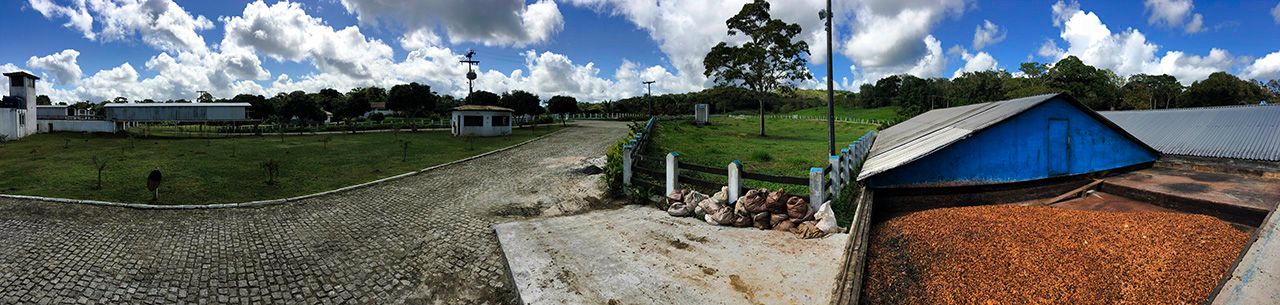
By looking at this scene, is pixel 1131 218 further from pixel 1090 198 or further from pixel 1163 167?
pixel 1163 167

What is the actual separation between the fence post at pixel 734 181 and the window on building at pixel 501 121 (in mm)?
27309

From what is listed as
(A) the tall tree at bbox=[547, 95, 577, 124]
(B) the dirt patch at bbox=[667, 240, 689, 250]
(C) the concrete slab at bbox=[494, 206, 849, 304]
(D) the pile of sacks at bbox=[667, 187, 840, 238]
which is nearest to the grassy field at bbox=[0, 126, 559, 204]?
(C) the concrete slab at bbox=[494, 206, 849, 304]

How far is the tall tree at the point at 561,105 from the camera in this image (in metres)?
75.2

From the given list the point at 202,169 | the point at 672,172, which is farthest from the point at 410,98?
the point at 672,172

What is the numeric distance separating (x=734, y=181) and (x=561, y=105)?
69.8 meters

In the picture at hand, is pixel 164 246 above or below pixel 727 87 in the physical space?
below

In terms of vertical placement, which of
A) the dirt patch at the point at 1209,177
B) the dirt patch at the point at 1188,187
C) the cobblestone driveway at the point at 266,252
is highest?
the dirt patch at the point at 1209,177

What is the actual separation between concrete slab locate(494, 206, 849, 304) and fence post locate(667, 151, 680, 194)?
44.8 inches

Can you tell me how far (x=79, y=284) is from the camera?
5355 mm

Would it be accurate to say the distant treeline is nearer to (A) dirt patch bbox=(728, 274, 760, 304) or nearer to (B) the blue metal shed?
(B) the blue metal shed

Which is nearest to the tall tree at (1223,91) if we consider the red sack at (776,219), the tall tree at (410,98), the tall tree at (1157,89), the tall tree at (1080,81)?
the tall tree at (1157,89)

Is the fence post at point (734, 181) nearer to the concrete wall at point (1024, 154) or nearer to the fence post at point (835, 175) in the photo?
the fence post at point (835, 175)

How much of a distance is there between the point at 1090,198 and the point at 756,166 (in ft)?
23.1

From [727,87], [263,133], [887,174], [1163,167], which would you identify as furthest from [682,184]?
[263,133]
